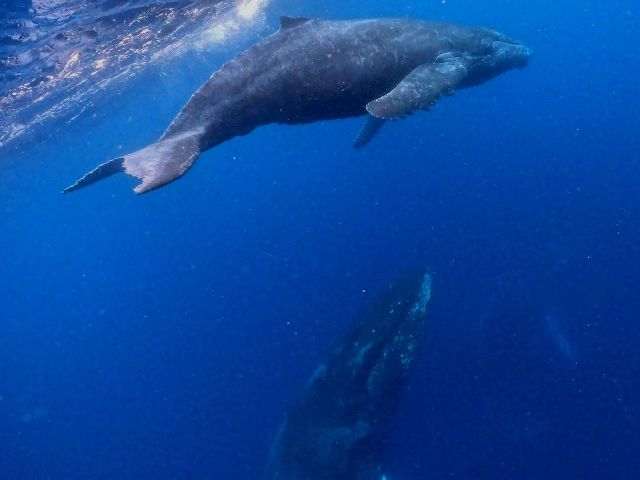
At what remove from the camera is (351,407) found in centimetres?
1321

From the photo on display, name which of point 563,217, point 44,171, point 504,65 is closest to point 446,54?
point 504,65

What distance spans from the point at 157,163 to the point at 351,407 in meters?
8.89

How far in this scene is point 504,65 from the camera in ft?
39.3

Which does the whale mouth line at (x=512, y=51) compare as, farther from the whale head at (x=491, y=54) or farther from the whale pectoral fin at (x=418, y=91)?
the whale pectoral fin at (x=418, y=91)

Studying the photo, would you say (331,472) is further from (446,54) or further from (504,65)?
(504,65)

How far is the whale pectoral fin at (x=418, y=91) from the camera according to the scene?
7910 mm

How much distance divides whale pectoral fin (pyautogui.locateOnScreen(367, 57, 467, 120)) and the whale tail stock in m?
3.32

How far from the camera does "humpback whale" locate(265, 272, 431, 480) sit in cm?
1309

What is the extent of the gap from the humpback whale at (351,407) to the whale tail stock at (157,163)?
820 centimetres

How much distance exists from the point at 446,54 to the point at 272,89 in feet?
12.2

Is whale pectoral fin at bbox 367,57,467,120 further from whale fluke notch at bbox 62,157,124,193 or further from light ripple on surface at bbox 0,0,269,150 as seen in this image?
light ripple on surface at bbox 0,0,269,150

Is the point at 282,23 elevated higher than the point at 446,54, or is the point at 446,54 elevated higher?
the point at 282,23

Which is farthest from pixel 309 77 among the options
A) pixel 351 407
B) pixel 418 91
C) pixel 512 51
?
pixel 351 407

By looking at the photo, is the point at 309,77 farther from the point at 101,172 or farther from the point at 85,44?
the point at 85,44
